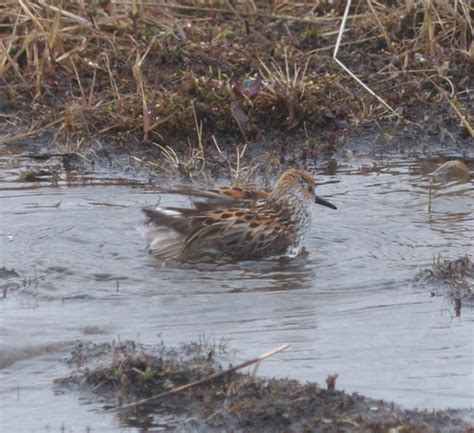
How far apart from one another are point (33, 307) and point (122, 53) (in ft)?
16.0

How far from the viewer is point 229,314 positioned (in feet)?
24.3

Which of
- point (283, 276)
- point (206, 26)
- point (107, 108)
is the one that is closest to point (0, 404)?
point (283, 276)

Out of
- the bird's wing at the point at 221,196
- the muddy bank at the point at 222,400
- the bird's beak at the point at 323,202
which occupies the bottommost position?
the muddy bank at the point at 222,400

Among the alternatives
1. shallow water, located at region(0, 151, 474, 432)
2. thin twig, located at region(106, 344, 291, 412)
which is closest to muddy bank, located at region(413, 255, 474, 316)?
shallow water, located at region(0, 151, 474, 432)

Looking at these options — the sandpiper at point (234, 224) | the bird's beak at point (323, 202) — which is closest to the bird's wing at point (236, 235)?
the sandpiper at point (234, 224)

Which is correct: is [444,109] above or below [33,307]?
above

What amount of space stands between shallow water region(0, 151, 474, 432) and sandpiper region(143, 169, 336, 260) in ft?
0.47

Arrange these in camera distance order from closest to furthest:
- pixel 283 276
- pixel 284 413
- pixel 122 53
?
pixel 284 413 < pixel 283 276 < pixel 122 53

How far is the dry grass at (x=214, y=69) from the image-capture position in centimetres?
1110

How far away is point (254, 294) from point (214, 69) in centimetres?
431

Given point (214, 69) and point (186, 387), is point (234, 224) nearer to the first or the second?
point (186, 387)

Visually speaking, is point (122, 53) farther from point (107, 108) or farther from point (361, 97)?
point (361, 97)

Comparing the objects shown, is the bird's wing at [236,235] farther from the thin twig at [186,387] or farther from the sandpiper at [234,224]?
the thin twig at [186,387]

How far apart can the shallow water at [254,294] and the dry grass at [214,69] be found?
0.76 m
